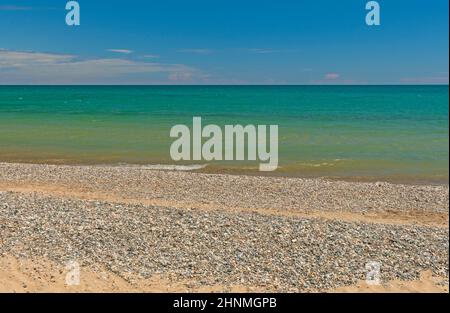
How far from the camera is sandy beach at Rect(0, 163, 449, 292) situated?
9.34m

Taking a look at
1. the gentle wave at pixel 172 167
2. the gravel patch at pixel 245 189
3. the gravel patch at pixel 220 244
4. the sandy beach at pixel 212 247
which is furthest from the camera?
the gentle wave at pixel 172 167

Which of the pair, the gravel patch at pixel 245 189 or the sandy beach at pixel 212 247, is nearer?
the sandy beach at pixel 212 247

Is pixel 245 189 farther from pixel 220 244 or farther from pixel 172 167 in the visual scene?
pixel 220 244

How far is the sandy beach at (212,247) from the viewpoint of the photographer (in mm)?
9344

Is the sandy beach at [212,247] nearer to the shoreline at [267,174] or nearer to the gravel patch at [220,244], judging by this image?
the gravel patch at [220,244]

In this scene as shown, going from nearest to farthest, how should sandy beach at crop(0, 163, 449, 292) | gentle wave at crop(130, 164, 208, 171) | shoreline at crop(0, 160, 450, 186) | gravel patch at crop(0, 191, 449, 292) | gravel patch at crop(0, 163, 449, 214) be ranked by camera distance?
sandy beach at crop(0, 163, 449, 292), gravel patch at crop(0, 191, 449, 292), gravel patch at crop(0, 163, 449, 214), shoreline at crop(0, 160, 450, 186), gentle wave at crop(130, 164, 208, 171)

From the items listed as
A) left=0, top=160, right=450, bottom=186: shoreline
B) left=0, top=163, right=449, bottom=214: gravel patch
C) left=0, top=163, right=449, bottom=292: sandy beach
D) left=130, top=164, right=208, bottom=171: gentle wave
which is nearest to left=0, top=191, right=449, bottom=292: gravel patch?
left=0, top=163, right=449, bottom=292: sandy beach

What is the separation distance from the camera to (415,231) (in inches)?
509

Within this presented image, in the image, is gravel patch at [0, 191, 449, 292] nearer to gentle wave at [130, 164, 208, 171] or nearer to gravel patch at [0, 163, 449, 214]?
gravel patch at [0, 163, 449, 214]

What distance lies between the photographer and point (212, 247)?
1082 cm

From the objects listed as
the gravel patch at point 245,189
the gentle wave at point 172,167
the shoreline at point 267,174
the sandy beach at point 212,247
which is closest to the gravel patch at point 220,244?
the sandy beach at point 212,247

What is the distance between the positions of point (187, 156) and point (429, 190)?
13529 mm
